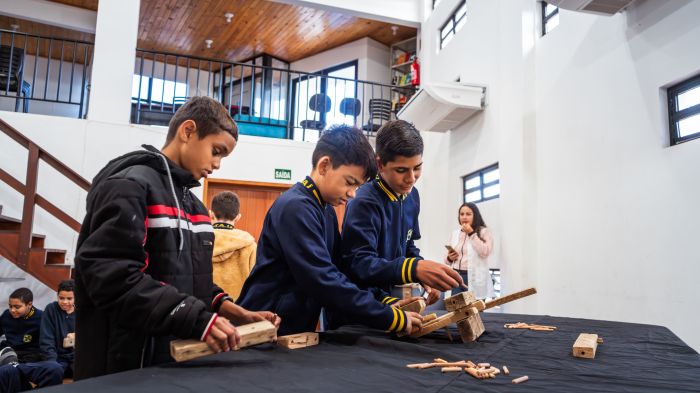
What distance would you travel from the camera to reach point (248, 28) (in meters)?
9.01

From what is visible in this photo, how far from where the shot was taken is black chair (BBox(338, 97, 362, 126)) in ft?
26.6

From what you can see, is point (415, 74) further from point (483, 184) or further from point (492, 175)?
point (492, 175)

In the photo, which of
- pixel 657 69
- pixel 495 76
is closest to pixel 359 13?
pixel 495 76

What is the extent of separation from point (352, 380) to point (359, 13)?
7.51 metres

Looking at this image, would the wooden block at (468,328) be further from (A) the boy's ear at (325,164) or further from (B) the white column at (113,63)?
(B) the white column at (113,63)

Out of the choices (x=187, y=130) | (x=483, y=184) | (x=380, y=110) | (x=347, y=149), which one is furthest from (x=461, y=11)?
(x=187, y=130)

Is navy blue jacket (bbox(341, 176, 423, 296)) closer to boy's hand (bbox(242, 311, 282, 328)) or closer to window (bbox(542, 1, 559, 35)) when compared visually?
boy's hand (bbox(242, 311, 282, 328))

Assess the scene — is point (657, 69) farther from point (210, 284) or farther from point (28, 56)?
point (28, 56)

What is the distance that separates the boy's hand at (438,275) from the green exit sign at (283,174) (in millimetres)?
5748

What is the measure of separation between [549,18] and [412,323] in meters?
4.52

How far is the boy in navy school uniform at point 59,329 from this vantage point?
10.8ft

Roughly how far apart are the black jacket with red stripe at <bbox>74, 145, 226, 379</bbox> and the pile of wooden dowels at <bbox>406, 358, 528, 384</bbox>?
0.46 meters

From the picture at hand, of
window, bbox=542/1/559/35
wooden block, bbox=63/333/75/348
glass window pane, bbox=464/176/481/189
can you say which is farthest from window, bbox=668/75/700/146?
wooden block, bbox=63/333/75/348

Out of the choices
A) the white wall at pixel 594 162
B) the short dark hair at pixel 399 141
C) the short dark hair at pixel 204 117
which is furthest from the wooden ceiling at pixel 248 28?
the short dark hair at pixel 204 117
